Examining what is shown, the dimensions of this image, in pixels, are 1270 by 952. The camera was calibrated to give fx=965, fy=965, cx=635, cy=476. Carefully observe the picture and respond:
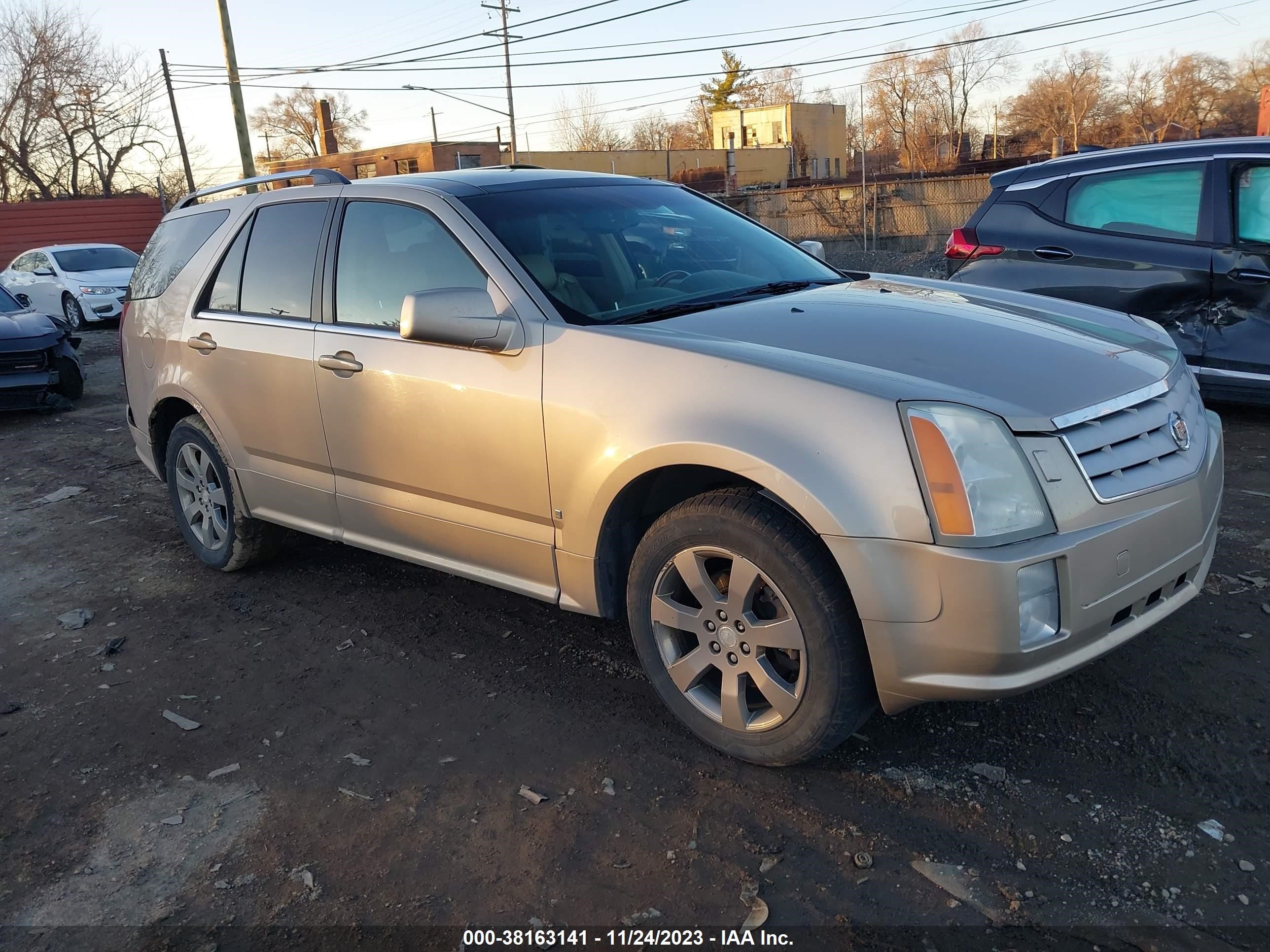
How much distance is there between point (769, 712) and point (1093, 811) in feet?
2.95

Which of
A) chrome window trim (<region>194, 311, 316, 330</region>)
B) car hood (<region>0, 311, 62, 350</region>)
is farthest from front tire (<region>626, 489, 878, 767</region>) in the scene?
car hood (<region>0, 311, 62, 350</region>)

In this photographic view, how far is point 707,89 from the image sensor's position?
283ft

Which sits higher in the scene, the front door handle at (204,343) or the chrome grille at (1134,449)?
the front door handle at (204,343)

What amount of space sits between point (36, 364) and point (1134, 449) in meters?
10.4

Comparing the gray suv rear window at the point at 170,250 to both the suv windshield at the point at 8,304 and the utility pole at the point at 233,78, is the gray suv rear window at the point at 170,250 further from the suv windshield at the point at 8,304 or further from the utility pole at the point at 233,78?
the utility pole at the point at 233,78

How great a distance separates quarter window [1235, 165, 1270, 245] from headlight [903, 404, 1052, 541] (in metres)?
4.47

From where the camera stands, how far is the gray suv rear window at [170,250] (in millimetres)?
4762

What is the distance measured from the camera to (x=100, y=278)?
18.3m

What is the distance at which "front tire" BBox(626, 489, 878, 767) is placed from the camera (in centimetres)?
261

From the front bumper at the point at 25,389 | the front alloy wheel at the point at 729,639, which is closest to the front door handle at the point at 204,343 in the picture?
the front alloy wheel at the point at 729,639

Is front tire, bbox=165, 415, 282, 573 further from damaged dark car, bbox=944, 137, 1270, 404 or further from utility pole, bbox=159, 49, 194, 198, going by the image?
utility pole, bbox=159, 49, 194, 198

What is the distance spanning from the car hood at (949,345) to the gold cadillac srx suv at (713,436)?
0.01 metres

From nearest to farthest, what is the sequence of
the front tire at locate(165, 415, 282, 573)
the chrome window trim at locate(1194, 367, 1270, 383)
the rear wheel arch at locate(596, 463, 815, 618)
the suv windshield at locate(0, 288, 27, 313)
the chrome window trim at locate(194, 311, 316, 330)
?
1. the rear wheel arch at locate(596, 463, 815, 618)
2. the chrome window trim at locate(194, 311, 316, 330)
3. the front tire at locate(165, 415, 282, 573)
4. the chrome window trim at locate(1194, 367, 1270, 383)
5. the suv windshield at locate(0, 288, 27, 313)

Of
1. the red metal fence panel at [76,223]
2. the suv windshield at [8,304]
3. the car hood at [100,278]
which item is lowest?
the suv windshield at [8,304]
